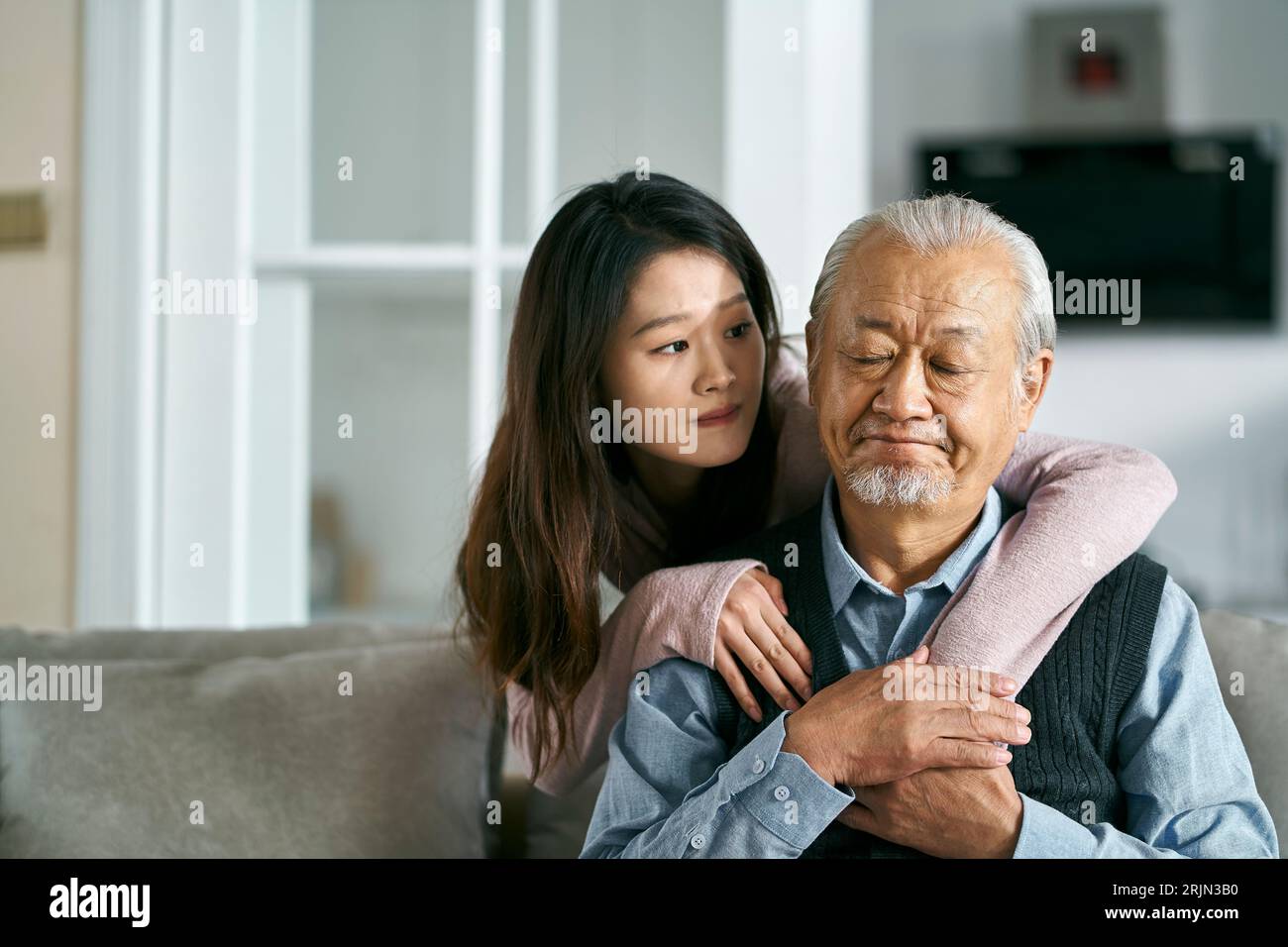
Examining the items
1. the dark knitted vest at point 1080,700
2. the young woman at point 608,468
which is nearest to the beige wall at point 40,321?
the young woman at point 608,468

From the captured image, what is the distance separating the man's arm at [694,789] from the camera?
3.37 feet

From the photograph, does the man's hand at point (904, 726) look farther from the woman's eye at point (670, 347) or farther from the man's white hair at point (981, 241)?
the woman's eye at point (670, 347)

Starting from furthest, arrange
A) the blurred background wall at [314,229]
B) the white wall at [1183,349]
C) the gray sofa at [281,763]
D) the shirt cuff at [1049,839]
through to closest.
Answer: the white wall at [1183,349] < the blurred background wall at [314,229] < the gray sofa at [281,763] < the shirt cuff at [1049,839]

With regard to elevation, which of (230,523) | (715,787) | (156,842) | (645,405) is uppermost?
(645,405)

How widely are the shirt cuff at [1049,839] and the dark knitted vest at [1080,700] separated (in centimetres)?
5

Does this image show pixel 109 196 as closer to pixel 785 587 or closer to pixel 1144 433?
pixel 785 587

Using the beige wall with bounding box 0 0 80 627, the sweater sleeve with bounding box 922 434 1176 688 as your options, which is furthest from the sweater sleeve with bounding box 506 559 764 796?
the beige wall with bounding box 0 0 80 627

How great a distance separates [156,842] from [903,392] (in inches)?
39.9

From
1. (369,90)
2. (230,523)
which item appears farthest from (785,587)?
(369,90)

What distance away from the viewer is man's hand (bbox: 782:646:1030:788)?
100cm

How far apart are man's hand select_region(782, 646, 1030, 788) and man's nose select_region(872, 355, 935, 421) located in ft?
0.74

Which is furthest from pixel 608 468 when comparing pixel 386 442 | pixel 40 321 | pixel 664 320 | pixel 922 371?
pixel 40 321

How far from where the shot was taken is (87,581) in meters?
2.21

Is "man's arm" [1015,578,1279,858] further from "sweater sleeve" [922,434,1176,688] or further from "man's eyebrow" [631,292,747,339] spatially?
"man's eyebrow" [631,292,747,339]
